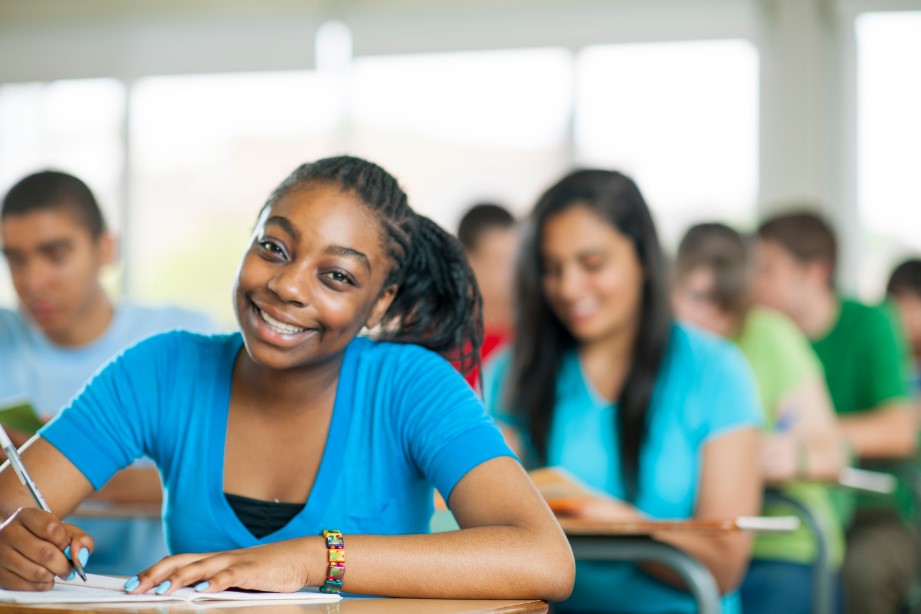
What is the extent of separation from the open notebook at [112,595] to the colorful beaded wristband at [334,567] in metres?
0.02

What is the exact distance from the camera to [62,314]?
2725mm

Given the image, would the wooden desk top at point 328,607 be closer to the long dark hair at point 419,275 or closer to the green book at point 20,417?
the long dark hair at point 419,275

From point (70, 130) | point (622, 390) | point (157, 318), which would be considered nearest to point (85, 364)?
point (157, 318)

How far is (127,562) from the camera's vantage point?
8.54 ft

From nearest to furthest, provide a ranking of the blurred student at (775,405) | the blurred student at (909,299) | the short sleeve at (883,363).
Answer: the blurred student at (775,405)
the short sleeve at (883,363)
the blurred student at (909,299)

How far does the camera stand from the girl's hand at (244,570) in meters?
1.17

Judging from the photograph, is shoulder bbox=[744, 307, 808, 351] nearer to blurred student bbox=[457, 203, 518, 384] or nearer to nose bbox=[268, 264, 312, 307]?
blurred student bbox=[457, 203, 518, 384]

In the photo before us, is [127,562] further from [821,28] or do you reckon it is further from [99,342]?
[821,28]

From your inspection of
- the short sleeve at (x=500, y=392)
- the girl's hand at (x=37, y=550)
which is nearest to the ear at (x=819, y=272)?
the short sleeve at (x=500, y=392)

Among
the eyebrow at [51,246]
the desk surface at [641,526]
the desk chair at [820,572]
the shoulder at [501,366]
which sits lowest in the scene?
the desk chair at [820,572]

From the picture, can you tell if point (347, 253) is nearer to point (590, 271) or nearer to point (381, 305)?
point (381, 305)

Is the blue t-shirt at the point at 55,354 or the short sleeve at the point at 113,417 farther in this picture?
the blue t-shirt at the point at 55,354

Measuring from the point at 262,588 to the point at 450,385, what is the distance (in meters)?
0.46

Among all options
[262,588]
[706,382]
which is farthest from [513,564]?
[706,382]
